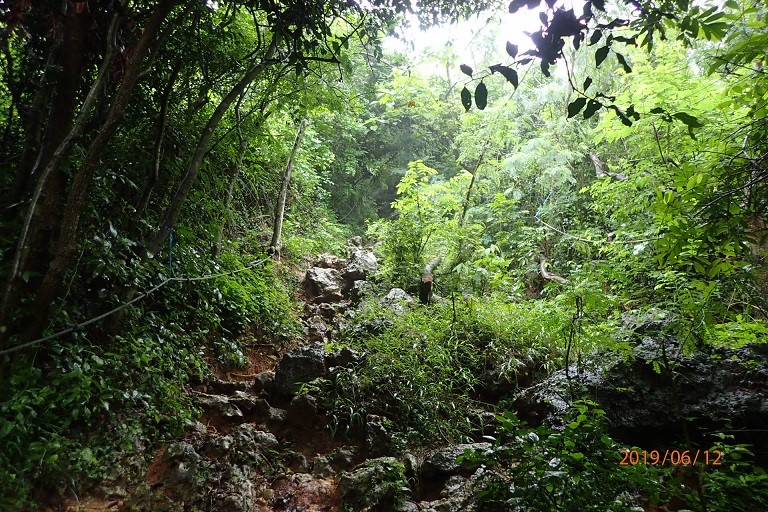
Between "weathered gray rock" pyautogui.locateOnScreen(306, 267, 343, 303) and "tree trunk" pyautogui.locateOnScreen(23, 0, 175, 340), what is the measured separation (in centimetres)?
504

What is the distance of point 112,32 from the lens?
2.56m

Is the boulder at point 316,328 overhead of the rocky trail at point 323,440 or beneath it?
overhead

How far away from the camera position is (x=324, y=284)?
7.73 metres

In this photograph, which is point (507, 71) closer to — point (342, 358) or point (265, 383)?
point (342, 358)

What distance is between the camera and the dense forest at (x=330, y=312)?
2326mm

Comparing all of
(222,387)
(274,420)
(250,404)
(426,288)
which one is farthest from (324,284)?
(274,420)

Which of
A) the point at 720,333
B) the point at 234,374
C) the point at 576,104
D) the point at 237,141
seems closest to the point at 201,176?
the point at 237,141

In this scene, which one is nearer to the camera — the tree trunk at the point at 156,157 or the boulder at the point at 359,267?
the tree trunk at the point at 156,157

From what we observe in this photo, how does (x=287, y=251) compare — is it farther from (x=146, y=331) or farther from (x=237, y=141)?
(x=146, y=331)

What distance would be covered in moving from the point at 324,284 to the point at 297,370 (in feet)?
11.2

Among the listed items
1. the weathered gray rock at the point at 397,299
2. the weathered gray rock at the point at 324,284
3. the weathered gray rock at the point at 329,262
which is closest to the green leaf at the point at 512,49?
the weathered gray rock at the point at 397,299
